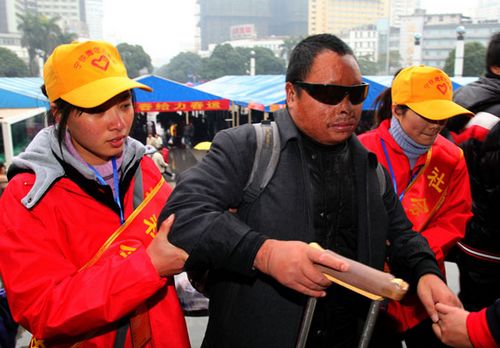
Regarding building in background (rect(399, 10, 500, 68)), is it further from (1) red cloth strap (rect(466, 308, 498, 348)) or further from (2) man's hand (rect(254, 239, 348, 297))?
(2) man's hand (rect(254, 239, 348, 297))

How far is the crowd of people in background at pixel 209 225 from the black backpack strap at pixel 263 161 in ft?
0.05

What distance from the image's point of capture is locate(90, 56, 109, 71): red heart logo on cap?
1.59m

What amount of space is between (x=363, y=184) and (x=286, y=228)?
0.35 meters

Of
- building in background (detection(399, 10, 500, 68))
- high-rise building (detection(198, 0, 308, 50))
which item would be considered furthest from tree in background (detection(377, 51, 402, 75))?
high-rise building (detection(198, 0, 308, 50))

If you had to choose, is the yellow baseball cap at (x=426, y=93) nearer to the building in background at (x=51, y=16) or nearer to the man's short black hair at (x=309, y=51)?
the man's short black hair at (x=309, y=51)

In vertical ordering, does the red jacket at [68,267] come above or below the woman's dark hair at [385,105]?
below

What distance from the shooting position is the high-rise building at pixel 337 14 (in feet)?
420

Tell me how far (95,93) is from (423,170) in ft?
5.49

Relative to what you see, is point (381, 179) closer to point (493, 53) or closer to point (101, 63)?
point (101, 63)

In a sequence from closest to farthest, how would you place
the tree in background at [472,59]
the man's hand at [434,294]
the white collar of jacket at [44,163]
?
1. the white collar of jacket at [44,163]
2. the man's hand at [434,294]
3. the tree in background at [472,59]

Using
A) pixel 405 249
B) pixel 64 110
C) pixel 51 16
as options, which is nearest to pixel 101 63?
pixel 64 110

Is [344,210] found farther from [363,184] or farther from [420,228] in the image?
[420,228]

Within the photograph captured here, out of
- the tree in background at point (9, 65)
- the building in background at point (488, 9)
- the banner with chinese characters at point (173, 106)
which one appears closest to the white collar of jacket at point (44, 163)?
the banner with chinese characters at point (173, 106)

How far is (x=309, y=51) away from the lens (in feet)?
5.01
